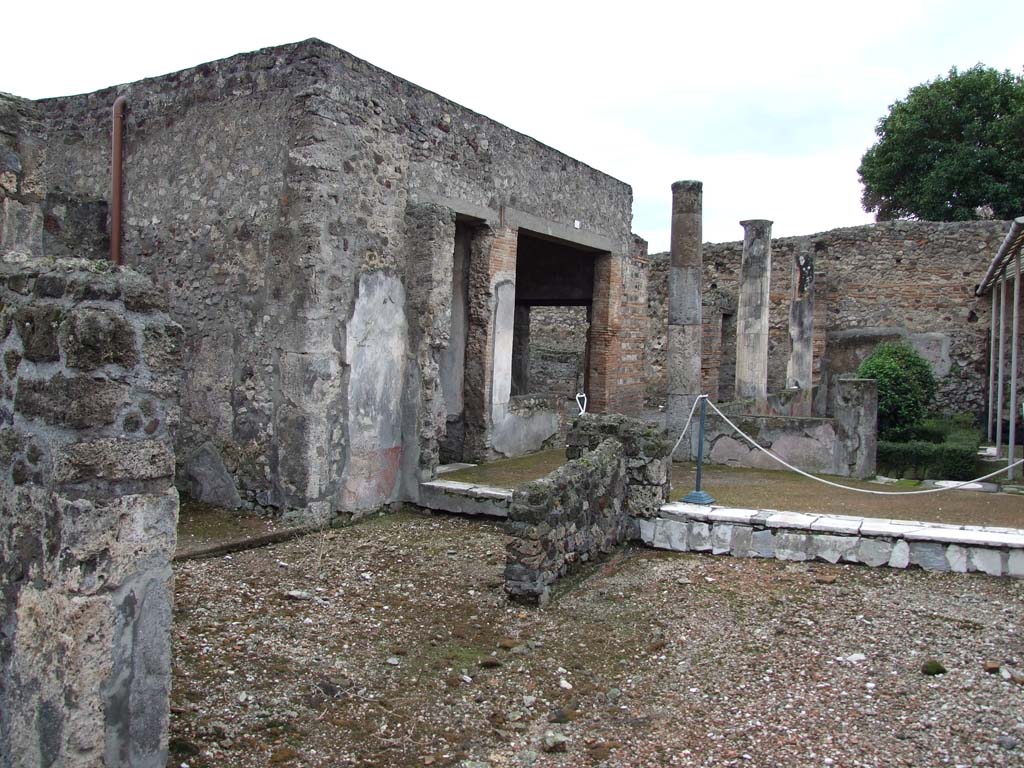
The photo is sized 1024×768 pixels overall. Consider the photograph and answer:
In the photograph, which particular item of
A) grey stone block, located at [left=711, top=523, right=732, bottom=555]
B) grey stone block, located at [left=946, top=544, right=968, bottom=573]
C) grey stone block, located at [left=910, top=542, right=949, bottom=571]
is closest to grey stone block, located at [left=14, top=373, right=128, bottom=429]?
grey stone block, located at [left=711, top=523, right=732, bottom=555]

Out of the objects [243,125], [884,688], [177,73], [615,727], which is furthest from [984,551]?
[177,73]

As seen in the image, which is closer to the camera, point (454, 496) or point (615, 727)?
point (615, 727)

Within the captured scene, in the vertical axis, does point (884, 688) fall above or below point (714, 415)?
below

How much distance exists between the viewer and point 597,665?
179 inches

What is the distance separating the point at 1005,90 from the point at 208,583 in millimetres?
25348

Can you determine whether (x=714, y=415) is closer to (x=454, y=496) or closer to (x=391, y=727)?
(x=454, y=496)

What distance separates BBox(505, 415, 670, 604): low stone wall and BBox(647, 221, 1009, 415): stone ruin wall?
11.1 metres

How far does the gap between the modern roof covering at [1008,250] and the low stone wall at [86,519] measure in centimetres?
846

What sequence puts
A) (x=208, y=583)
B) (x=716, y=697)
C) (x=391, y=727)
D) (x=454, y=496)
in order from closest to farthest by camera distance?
(x=391, y=727) < (x=716, y=697) < (x=208, y=583) < (x=454, y=496)

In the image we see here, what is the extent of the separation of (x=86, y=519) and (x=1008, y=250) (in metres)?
11.5

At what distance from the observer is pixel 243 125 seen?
7.39 metres

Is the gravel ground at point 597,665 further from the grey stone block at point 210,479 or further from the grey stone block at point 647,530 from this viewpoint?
the grey stone block at point 210,479

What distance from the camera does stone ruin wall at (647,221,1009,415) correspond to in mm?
18172

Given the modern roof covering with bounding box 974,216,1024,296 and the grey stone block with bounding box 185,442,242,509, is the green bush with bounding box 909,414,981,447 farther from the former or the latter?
the grey stone block with bounding box 185,442,242,509
